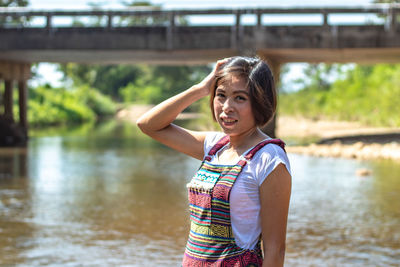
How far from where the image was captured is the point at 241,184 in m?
2.42

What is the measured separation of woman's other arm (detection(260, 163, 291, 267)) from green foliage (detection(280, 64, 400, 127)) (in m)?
23.7

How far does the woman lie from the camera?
7.88 feet

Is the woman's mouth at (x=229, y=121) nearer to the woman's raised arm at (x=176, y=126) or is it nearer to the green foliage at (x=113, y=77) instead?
the woman's raised arm at (x=176, y=126)

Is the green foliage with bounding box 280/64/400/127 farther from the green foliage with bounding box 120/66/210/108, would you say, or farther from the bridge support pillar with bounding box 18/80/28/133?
the green foliage with bounding box 120/66/210/108

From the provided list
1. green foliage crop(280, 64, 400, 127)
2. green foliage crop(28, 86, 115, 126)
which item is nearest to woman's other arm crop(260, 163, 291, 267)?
green foliage crop(280, 64, 400, 127)

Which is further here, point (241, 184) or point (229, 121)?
point (229, 121)

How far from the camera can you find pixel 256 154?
247 cm

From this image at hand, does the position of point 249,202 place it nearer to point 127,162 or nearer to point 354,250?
point 354,250

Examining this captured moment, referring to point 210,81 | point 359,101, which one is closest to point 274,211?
point 210,81

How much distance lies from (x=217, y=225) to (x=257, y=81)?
1.87ft

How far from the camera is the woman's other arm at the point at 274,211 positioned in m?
2.38

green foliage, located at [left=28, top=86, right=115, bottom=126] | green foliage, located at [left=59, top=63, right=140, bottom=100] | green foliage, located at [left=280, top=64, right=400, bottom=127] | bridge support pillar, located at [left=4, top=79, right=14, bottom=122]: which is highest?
bridge support pillar, located at [left=4, top=79, right=14, bottom=122]

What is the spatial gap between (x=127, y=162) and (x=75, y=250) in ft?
31.0

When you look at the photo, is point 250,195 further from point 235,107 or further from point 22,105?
point 22,105
